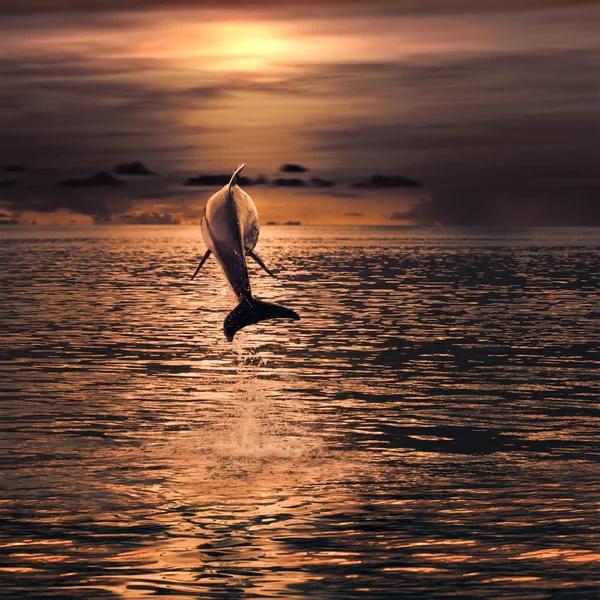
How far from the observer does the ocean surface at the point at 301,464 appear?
15414mm

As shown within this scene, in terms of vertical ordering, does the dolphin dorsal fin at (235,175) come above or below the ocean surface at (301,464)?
above

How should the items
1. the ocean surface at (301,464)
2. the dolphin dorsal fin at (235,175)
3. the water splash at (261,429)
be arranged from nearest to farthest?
the ocean surface at (301,464)
the dolphin dorsal fin at (235,175)
the water splash at (261,429)

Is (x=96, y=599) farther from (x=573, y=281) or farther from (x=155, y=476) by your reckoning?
(x=573, y=281)

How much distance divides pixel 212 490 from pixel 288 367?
1935 cm

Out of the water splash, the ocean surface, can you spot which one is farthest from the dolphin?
the water splash

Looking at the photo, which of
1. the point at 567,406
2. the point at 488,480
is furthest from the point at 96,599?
the point at 567,406

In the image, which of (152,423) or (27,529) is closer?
(27,529)

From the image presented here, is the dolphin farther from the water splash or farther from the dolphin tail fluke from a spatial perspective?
the water splash

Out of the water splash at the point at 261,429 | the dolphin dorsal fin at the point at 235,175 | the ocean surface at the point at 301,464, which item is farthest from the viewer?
the water splash at the point at 261,429

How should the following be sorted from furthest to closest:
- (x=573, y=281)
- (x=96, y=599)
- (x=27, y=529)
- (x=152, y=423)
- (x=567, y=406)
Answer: (x=573, y=281) < (x=567, y=406) < (x=152, y=423) < (x=27, y=529) < (x=96, y=599)

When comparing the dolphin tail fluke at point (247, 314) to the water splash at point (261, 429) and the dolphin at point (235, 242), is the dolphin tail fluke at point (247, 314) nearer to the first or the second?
the dolphin at point (235, 242)

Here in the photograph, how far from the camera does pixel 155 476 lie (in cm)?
2089

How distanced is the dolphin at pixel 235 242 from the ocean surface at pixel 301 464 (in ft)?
9.52

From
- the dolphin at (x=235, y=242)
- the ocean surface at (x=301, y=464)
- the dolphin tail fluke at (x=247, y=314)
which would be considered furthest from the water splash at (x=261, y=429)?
the dolphin at (x=235, y=242)
